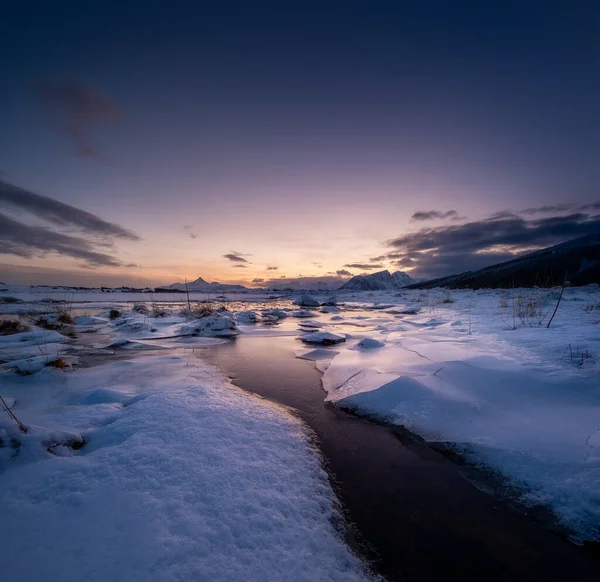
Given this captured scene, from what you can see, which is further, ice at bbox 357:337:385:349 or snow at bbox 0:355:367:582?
ice at bbox 357:337:385:349

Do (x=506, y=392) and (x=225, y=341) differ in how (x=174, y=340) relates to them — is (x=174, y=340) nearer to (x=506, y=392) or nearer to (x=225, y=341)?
(x=225, y=341)

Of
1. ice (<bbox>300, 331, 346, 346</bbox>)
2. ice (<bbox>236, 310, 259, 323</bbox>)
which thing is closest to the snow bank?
ice (<bbox>300, 331, 346, 346</bbox>)

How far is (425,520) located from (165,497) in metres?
1.79

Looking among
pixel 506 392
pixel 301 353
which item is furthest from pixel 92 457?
pixel 301 353

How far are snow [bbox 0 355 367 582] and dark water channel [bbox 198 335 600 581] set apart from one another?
0.77 ft

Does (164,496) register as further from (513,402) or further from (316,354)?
(316,354)

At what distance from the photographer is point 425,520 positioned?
1966 millimetres

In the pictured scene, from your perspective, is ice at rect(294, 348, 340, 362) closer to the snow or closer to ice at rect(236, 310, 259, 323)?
the snow

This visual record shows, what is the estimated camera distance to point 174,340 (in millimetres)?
8922

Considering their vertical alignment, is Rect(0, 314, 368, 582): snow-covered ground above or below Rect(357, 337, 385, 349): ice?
below

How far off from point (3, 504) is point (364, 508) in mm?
2316

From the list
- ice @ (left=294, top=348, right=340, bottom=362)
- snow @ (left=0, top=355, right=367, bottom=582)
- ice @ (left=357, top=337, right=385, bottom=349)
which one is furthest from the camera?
ice @ (left=357, top=337, right=385, bottom=349)

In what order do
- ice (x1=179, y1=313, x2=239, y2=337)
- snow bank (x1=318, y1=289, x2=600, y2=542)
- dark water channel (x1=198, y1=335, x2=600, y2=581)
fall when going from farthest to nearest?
1. ice (x1=179, y1=313, x2=239, y2=337)
2. snow bank (x1=318, y1=289, x2=600, y2=542)
3. dark water channel (x1=198, y1=335, x2=600, y2=581)

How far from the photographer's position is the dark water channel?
1621 millimetres
